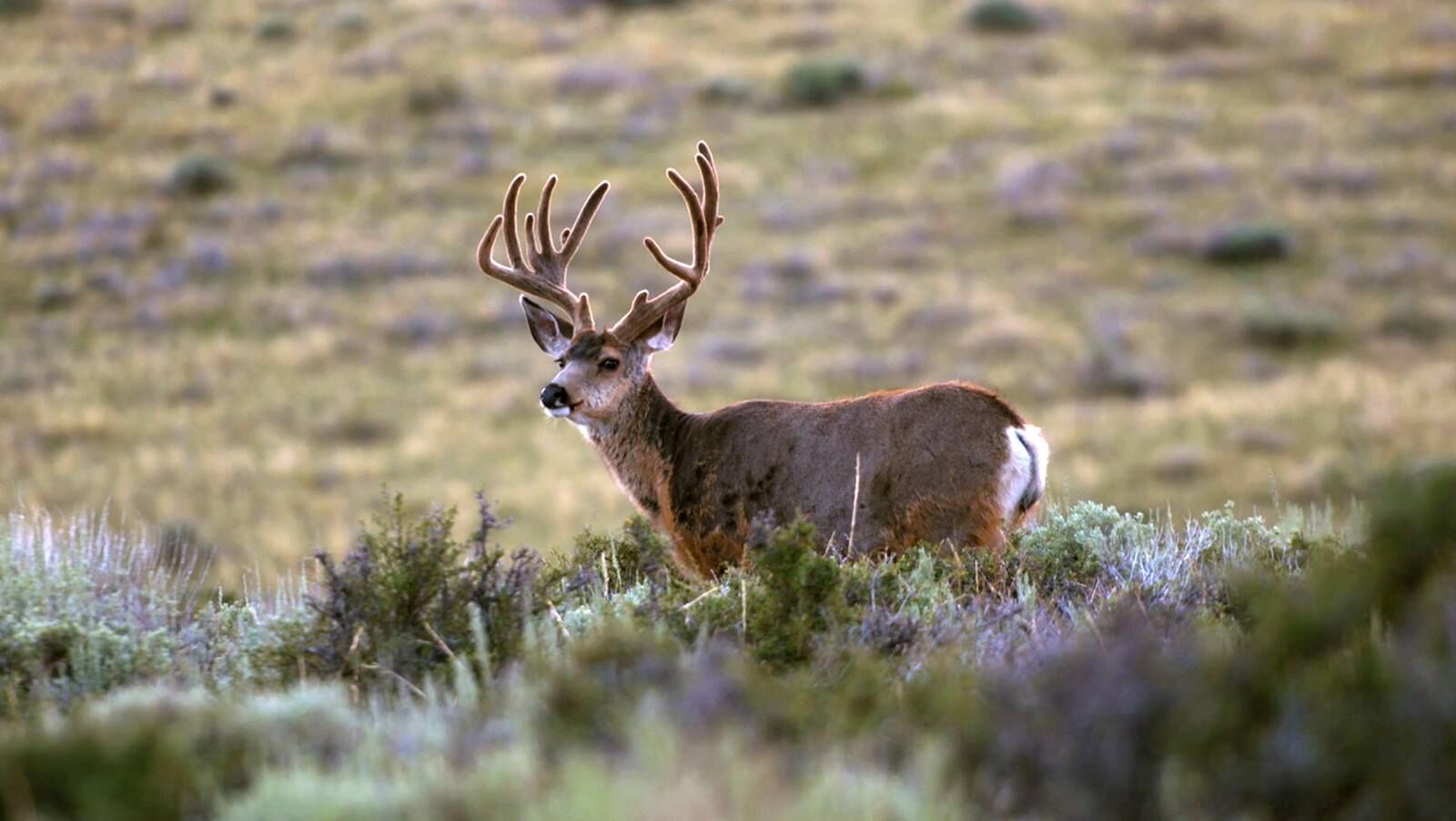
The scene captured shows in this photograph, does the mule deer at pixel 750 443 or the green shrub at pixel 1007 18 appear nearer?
the mule deer at pixel 750 443

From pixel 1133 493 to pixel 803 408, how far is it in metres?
17.1

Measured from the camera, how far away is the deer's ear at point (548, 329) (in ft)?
30.4

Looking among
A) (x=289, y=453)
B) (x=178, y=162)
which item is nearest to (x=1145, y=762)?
(x=289, y=453)

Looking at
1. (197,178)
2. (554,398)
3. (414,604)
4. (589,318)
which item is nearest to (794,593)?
(414,604)

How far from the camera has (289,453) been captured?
26.2 meters

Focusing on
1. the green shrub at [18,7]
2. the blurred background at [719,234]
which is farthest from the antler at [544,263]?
the green shrub at [18,7]

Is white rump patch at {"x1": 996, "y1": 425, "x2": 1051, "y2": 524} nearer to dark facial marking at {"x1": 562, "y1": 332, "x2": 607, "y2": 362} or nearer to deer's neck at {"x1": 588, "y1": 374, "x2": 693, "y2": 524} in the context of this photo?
deer's neck at {"x1": 588, "y1": 374, "x2": 693, "y2": 524}

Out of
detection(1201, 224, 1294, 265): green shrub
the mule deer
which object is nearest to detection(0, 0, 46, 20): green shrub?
detection(1201, 224, 1294, 265): green shrub

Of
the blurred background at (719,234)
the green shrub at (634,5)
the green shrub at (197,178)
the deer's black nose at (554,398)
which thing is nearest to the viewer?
the deer's black nose at (554,398)

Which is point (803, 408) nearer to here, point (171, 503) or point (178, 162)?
point (171, 503)

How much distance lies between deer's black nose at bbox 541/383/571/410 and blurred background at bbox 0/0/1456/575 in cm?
1316

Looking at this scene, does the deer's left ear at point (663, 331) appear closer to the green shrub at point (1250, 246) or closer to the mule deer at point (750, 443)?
the mule deer at point (750, 443)

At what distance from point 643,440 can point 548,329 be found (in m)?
0.85

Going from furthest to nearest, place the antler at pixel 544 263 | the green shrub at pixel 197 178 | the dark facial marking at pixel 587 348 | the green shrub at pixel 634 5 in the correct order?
the green shrub at pixel 634 5
the green shrub at pixel 197 178
the antler at pixel 544 263
the dark facial marking at pixel 587 348
